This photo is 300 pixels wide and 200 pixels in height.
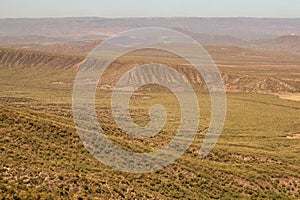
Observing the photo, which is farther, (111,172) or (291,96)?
(291,96)

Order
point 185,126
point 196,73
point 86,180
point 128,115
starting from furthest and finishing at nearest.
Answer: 1. point 196,73
2. point 128,115
3. point 185,126
4. point 86,180

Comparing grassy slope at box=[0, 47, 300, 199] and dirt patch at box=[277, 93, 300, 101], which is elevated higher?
grassy slope at box=[0, 47, 300, 199]

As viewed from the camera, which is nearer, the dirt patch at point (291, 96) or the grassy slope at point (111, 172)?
the grassy slope at point (111, 172)

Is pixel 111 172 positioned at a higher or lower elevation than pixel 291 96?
higher

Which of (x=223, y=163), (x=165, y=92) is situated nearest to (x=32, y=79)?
(x=165, y=92)

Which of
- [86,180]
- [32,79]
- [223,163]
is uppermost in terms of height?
[86,180]

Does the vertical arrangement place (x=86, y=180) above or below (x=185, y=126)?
above

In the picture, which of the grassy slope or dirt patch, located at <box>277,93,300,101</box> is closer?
the grassy slope

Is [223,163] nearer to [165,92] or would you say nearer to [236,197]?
[236,197]

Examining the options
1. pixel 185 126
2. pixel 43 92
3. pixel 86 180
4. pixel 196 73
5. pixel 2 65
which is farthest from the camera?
pixel 2 65

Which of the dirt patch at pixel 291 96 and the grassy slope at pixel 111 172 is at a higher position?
the grassy slope at pixel 111 172

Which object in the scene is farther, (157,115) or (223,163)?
(157,115)
